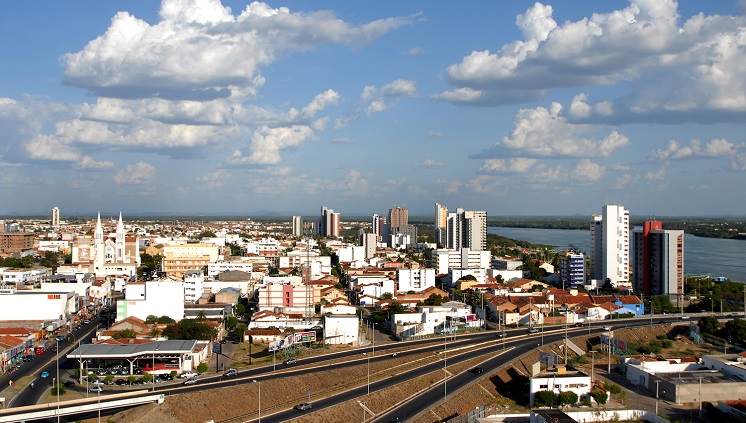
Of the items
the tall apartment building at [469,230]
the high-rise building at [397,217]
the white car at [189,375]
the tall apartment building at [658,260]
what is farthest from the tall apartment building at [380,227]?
the white car at [189,375]

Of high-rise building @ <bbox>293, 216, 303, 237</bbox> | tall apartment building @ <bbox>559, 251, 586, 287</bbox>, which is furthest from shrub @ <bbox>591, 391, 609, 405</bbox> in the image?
high-rise building @ <bbox>293, 216, 303, 237</bbox>

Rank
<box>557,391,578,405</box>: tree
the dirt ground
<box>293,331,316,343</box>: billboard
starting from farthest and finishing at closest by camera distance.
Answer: <box>293,331,316,343</box>: billboard, <box>557,391,578,405</box>: tree, the dirt ground

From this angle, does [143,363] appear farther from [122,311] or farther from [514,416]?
[514,416]

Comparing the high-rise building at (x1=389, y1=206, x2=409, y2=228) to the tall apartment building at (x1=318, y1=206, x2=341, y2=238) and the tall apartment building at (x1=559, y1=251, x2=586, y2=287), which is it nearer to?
the tall apartment building at (x1=318, y1=206, x2=341, y2=238)

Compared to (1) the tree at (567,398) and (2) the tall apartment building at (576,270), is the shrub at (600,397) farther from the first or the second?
(2) the tall apartment building at (576,270)

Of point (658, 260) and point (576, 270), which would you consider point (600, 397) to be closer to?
point (658, 260)

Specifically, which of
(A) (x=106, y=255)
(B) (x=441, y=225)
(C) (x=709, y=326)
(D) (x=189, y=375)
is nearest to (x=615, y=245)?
(C) (x=709, y=326)

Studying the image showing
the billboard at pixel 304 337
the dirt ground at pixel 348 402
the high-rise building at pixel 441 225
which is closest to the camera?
the dirt ground at pixel 348 402
